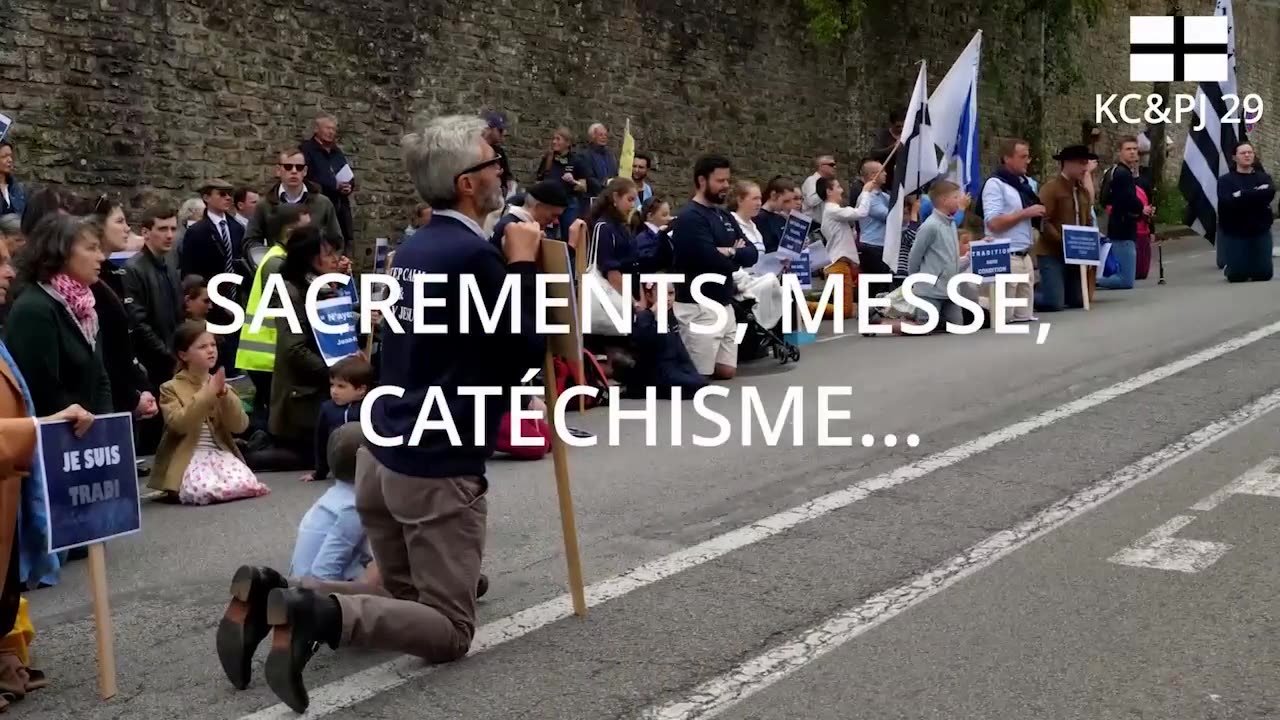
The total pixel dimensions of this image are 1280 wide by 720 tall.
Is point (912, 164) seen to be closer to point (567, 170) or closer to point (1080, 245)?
point (1080, 245)

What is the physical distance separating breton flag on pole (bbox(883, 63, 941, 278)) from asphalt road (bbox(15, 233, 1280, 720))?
16.9 feet

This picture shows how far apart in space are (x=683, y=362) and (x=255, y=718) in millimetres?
7496

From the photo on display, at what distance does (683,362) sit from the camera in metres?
12.4

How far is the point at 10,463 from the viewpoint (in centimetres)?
534

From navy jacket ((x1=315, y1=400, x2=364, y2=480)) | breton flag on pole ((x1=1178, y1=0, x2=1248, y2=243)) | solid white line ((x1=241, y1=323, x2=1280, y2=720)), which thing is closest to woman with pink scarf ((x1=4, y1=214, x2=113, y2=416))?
navy jacket ((x1=315, y1=400, x2=364, y2=480))

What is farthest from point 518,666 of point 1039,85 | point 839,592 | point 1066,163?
point 1039,85

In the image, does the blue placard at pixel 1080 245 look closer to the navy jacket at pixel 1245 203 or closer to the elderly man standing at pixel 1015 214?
the elderly man standing at pixel 1015 214

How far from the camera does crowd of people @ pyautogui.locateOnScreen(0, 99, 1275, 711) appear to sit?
5.50 m

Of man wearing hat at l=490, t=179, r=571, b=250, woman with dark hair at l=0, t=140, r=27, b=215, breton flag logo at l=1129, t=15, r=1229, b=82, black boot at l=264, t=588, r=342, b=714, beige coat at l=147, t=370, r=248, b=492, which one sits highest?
breton flag logo at l=1129, t=15, r=1229, b=82

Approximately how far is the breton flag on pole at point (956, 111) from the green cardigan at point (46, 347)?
1126cm

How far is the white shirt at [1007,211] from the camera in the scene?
16.5 meters

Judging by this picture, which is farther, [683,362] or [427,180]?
[683,362]

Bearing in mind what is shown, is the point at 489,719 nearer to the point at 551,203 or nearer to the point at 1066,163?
the point at 551,203

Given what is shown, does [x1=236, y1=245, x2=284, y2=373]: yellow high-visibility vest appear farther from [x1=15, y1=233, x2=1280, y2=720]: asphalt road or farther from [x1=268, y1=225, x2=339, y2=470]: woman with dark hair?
[x1=15, y1=233, x2=1280, y2=720]: asphalt road
